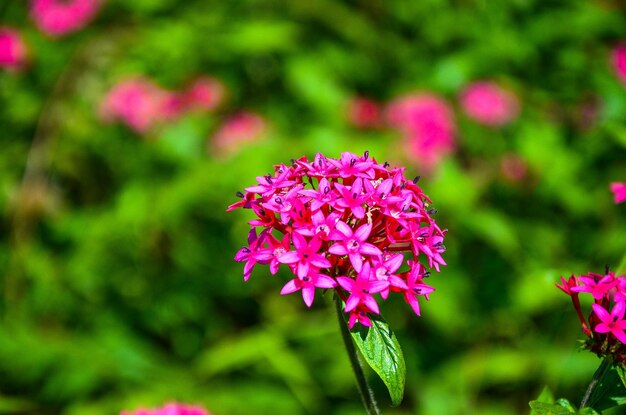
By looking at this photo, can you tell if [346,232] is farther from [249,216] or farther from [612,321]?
[249,216]

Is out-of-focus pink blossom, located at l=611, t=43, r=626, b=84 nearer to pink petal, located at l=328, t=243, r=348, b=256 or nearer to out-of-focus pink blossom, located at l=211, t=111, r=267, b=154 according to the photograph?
out-of-focus pink blossom, located at l=211, t=111, r=267, b=154

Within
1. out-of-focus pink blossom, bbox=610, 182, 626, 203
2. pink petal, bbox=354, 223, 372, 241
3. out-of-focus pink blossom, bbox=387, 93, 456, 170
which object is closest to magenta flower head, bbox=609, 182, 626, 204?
out-of-focus pink blossom, bbox=610, 182, 626, 203

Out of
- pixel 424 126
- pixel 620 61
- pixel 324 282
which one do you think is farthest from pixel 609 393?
pixel 620 61

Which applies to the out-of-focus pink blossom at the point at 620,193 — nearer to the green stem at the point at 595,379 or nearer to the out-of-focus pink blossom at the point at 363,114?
the green stem at the point at 595,379

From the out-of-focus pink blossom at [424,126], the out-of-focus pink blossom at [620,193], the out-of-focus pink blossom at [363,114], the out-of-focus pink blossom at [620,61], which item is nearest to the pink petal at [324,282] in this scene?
the out-of-focus pink blossom at [620,193]

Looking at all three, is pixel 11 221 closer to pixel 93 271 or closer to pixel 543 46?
pixel 93 271

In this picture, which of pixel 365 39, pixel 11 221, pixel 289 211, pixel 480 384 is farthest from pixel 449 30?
pixel 289 211
